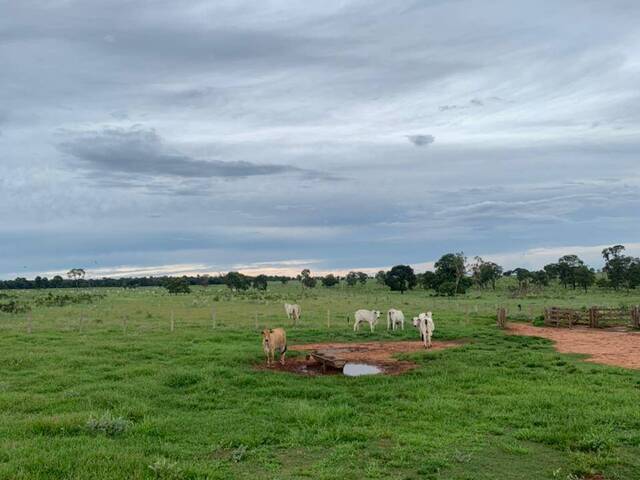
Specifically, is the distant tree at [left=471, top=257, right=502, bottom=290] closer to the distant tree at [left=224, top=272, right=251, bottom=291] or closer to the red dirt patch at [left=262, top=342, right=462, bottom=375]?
the distant tree at [left=224, top=272, right=251, bottom=291]

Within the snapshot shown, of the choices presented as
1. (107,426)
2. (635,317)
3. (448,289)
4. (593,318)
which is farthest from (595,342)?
(448,289)

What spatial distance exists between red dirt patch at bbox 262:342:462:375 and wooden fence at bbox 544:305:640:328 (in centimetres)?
1195

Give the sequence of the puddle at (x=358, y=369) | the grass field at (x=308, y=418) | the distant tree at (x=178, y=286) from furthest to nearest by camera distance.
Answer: the distant tree at (x=178, y=286), the puddle at (x=358, y=369), the grass field at (x=308, y=418)

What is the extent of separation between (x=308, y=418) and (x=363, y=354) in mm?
10433

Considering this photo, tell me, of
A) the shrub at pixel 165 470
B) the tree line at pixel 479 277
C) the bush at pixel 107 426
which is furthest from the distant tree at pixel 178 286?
the shrub at pixel 165 470

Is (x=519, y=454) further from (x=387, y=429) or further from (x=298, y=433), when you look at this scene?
(x=298, y=433)

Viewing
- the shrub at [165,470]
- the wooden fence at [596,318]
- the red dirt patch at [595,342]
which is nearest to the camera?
the shrub at [165,470]

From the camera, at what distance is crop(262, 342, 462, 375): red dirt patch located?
18.1 meters

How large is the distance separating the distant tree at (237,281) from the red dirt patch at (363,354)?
79962mm

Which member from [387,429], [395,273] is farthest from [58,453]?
[395,273]

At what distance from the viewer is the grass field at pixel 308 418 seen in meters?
8.53

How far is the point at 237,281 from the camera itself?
339 feet

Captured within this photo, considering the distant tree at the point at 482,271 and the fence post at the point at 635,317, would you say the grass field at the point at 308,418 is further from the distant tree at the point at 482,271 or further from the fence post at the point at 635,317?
the distant tree at the point at 482,271

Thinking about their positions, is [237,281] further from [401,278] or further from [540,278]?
[540,278]
